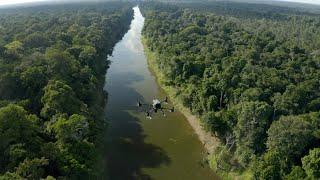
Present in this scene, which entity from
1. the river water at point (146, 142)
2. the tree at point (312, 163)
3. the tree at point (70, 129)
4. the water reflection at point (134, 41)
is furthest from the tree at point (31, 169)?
the water reflection at point (134, 41)

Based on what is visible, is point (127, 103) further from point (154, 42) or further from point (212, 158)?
point (154, 42)

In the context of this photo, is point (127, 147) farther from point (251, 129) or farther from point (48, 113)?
point (251, 129)

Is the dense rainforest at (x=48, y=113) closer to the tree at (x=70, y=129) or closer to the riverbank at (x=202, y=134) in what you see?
the tree at (x=70, y=129)

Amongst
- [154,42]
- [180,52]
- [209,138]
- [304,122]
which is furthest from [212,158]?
[154,42]

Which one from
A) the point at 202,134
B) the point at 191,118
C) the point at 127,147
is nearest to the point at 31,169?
the point at 127,147

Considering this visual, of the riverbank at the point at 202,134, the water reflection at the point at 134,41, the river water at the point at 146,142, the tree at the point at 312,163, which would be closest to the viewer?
the tree at the point at 312,163

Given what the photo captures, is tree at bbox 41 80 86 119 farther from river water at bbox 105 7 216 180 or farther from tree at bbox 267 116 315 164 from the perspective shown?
tree at bbox 267 116 315 164

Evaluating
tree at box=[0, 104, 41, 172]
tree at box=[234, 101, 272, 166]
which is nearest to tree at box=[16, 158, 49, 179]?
tree at box=[0, 104, 41, 172]
